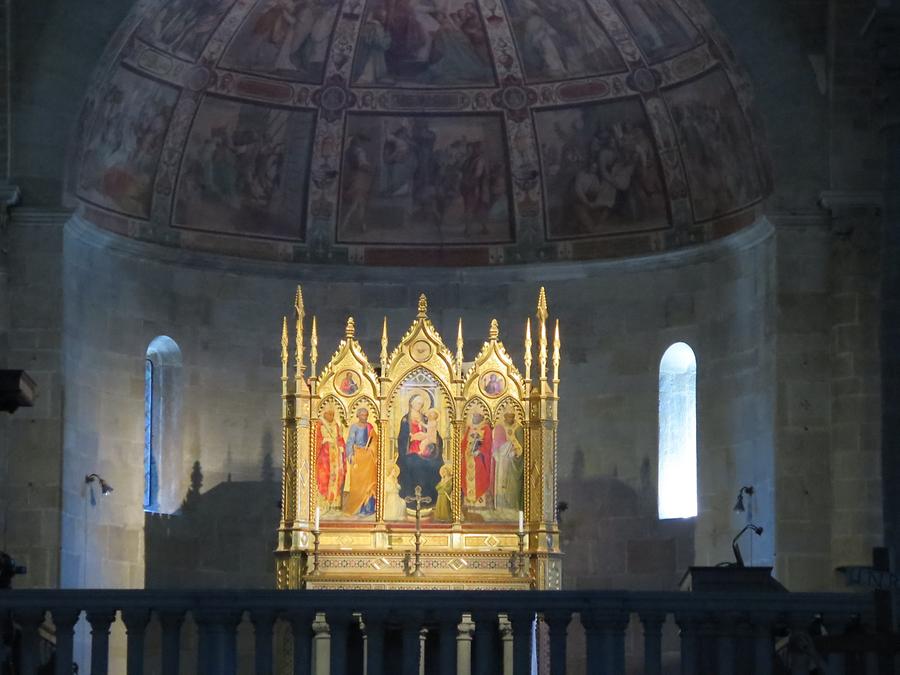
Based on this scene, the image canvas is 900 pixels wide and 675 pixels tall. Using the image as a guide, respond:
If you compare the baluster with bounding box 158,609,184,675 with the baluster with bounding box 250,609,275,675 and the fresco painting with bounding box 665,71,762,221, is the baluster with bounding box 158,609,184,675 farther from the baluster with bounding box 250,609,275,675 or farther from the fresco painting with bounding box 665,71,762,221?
the fresco painting with bounding box 665,71,762,221

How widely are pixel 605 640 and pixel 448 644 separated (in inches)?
49.7

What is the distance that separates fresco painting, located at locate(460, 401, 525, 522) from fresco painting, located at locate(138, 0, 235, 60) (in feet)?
20.4

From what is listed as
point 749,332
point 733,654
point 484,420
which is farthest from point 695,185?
point 733,654

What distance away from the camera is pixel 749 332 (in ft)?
90.9

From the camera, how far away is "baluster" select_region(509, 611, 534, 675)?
16234 millimetres

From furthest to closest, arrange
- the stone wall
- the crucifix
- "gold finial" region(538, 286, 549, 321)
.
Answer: the stone wall, "gold finial" region(538, 286, 549, 321), the crucifix

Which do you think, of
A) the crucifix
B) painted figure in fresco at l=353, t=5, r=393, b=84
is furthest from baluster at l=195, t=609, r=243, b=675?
painted figure in fresco at l=353, t=5, r=393, b=84

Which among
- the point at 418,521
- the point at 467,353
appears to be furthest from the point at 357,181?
the point at 418,521

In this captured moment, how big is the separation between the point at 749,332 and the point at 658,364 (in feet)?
6.35

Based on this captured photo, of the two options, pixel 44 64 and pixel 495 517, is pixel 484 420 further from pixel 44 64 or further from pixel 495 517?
pixel 44 64

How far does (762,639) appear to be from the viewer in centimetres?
1627

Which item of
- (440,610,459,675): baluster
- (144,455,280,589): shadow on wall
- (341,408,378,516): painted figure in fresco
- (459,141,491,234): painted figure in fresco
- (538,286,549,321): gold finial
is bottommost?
(440,610,459,675): baluster

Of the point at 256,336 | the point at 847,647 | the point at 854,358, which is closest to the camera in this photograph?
the point at 847,647

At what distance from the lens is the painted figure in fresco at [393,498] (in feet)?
88.2
